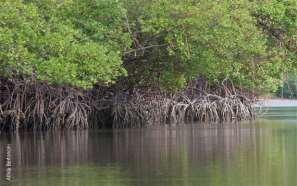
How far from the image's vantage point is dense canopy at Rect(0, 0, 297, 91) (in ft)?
69.4

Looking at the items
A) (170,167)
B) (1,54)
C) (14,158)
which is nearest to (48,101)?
(1,54)

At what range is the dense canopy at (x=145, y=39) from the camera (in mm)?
21156

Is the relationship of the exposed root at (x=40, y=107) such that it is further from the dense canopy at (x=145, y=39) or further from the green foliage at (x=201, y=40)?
the green foliage at (x=201, y=40)

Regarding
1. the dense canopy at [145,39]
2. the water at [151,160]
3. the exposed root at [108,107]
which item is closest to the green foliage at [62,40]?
the dense canopy at [145,39]

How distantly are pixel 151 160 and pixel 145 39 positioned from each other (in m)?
10.4

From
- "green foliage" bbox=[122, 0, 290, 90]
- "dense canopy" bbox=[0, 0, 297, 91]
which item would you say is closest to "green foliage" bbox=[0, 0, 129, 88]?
"dense canopy" bbox=[0, 0, 297, 91]

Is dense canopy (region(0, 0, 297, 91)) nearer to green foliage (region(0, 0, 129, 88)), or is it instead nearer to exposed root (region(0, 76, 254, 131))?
green foliage (region(0, 0, 129, 88))

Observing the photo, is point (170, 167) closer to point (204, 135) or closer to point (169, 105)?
point (204, 135)

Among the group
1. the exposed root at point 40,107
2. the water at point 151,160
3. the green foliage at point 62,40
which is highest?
the green foliage at point 62,40

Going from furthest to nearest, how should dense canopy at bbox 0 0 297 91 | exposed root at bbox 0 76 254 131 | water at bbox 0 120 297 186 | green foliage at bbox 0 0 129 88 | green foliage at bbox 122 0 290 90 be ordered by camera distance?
exposed root at bbox 0 76 254 131 < green foliage at bbox 122 0 290 90 < dense canopy at bbox 0 0 297 91 < green foliage at bbox 0 0 129 88 < water at bbox 0 120 297 186

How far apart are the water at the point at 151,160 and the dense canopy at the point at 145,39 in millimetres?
1983

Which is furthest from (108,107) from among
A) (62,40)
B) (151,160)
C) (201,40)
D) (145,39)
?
(151,160)

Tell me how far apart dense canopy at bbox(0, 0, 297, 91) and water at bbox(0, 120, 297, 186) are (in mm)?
1983

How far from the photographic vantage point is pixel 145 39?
2533 centimetres
